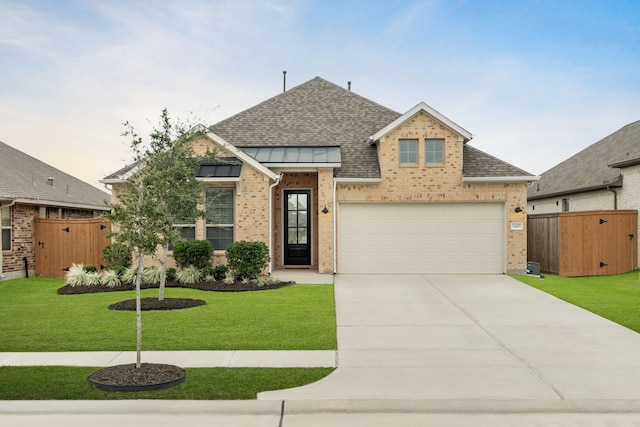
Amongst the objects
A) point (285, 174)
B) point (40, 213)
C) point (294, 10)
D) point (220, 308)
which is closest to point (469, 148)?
point (285, 174)

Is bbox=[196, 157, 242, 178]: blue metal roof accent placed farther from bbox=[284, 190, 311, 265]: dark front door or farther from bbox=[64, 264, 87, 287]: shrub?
bbox=[64, 264, 87, 287]: shrub

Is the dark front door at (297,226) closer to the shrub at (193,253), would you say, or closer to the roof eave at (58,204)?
the shrub at (193,253)

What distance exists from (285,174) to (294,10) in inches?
232

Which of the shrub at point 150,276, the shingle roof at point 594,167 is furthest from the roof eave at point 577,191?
the shrub at point 150,276

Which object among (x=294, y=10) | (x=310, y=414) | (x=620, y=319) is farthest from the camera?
(x=294, y=10)

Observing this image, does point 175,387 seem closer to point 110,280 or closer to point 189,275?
point 189,275

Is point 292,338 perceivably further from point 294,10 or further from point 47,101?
point 47,101

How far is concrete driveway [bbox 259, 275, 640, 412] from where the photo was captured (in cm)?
Result: 658

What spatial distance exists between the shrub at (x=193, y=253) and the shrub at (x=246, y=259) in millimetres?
1010

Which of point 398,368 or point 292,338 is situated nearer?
point 398,368

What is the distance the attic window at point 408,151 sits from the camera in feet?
63.4

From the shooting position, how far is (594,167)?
26.3 meters

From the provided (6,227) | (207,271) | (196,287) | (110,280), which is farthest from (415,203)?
(6,227)

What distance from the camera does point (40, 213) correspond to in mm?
21344
